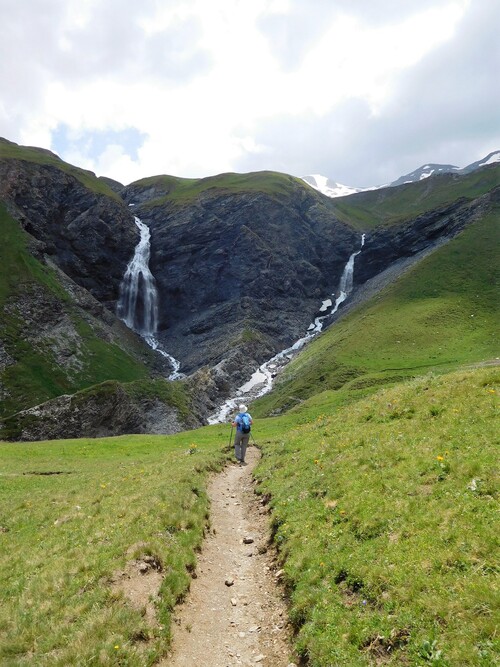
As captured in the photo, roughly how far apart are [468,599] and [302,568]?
5.27m

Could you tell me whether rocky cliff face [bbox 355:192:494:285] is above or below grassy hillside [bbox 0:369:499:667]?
above

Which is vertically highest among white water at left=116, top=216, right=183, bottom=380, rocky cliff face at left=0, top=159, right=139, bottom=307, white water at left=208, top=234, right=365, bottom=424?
rocky cliff face at left=0, top=159, right=139, bottom=307

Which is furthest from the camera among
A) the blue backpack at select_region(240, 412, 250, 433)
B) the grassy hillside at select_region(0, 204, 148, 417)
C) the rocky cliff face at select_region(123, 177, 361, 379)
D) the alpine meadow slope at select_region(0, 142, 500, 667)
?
the rocky cliff face at select_region(123, 177, 361, 379)

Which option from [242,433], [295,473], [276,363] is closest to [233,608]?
[295,473]

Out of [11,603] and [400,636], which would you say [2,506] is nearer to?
[11,603]

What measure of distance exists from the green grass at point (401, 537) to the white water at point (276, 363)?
61740mm

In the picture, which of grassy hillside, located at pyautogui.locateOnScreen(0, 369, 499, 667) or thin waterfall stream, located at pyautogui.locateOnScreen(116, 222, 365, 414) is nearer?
grassy hillside, located at pyautogui.locateOnScreen(0, 369, 499, 667)

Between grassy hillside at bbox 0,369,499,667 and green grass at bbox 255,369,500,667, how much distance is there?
0.13ft

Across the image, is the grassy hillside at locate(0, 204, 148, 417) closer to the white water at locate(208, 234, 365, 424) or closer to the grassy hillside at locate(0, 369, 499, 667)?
the white water at locate(208, 234, 365, 424)

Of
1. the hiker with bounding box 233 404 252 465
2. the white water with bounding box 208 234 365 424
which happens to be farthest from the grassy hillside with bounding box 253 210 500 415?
the hiker with bounding box 233 404 252 465

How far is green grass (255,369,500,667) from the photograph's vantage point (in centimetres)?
826

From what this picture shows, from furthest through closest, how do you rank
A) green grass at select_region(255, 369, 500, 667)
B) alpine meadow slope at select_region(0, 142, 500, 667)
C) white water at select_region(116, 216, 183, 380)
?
white water at select_region(116, 216, 183, 380) → alpine meadow slope at select_region(0, 142, 500, 667) → green grass at select_region(255, 369, 500, 667)

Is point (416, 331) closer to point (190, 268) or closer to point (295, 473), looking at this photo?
point (295, 473)

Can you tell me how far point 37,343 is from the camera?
94.0 metres
